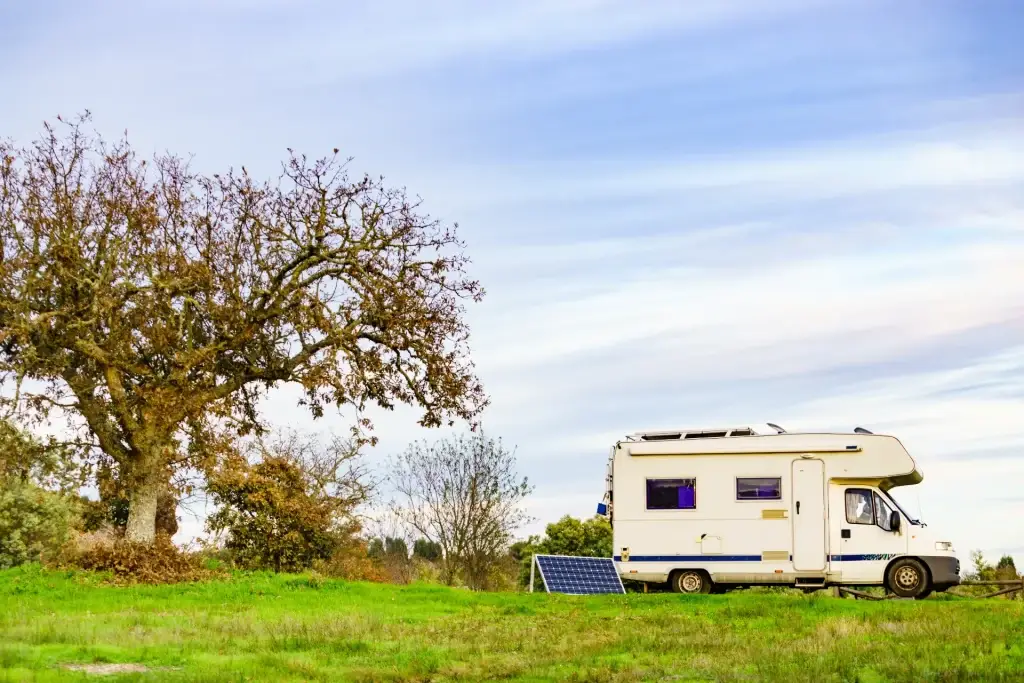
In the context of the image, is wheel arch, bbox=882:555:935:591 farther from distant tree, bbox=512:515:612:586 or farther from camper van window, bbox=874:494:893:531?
distant tree, bbox=512:515:612:586

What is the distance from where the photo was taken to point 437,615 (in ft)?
69.1

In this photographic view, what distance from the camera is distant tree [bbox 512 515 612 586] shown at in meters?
39.3

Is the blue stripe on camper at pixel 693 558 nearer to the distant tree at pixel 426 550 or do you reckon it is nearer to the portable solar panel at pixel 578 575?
the portable solar panel at pixel 578 575

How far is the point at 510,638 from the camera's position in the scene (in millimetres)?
15797

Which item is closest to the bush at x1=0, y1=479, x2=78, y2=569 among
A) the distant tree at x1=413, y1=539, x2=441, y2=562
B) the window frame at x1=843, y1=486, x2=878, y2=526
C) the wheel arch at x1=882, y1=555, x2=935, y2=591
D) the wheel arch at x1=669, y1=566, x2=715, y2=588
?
the distant tree at x1=413, y1=539, x2=441, y2=562

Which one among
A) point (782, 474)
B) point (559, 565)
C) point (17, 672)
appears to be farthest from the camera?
point (559, 565)

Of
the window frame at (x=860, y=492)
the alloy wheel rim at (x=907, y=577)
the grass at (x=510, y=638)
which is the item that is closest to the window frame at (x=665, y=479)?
the grass at (x=510, y=638)

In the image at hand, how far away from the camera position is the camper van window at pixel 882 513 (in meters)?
25.3

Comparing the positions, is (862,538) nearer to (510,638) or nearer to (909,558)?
(909,558)

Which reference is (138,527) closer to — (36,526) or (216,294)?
(216,294)

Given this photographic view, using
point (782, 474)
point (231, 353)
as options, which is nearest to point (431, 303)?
point (231, 353)

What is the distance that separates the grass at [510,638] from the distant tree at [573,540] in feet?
47.6

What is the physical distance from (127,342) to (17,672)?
58.9 feet

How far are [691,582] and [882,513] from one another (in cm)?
440
